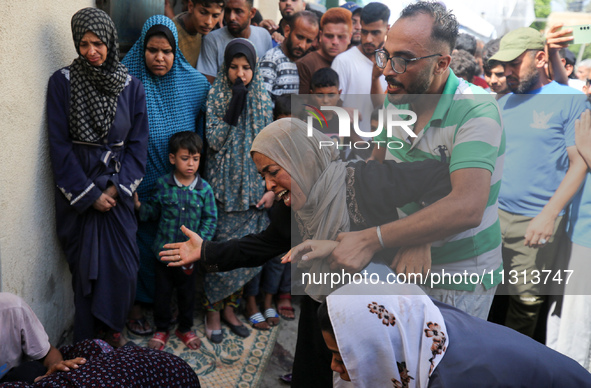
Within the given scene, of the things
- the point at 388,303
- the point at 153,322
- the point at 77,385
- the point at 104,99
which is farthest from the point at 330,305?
the point at 153,322

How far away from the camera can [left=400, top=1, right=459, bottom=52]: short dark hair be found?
6.84 ft

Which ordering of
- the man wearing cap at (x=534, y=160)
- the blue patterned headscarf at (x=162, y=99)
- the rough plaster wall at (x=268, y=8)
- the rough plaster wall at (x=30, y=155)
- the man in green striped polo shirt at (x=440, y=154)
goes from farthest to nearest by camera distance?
the rough plaster wall at (x=268, y=8) < the blue patterned headscarf at (x=162, y=99) < the man wearing cap at (x=534, y=160) < the rough plaster wall at (x=30, y=155) < the man in green striped polo shirt at (x=440, y=154)

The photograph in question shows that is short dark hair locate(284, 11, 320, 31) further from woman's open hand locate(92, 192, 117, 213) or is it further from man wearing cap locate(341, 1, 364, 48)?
woman's open hand locate(92, 192, 117, 213)

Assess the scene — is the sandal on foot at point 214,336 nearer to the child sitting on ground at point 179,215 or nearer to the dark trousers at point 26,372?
the child sitting on ground at point 179,215

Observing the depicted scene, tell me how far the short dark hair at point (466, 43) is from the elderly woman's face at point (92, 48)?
190cm

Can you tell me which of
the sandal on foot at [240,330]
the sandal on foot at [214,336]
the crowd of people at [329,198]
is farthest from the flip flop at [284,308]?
the sandal on foot at [214,336]

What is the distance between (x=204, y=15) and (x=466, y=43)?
1.61 meters

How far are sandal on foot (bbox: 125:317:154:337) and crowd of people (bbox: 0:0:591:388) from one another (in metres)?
0.01

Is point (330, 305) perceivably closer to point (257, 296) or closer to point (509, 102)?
point (509, 102)

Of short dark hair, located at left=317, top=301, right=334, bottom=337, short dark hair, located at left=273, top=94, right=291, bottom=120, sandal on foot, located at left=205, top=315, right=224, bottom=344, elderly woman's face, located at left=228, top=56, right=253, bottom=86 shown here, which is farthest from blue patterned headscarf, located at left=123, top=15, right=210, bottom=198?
short dark hair, located at left=317, top=301, right=334, bottom=337

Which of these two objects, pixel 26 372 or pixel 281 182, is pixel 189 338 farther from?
pixel 281 182

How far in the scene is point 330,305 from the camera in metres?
1.60

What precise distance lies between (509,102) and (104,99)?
204 cm

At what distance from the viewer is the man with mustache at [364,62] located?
135 inches
